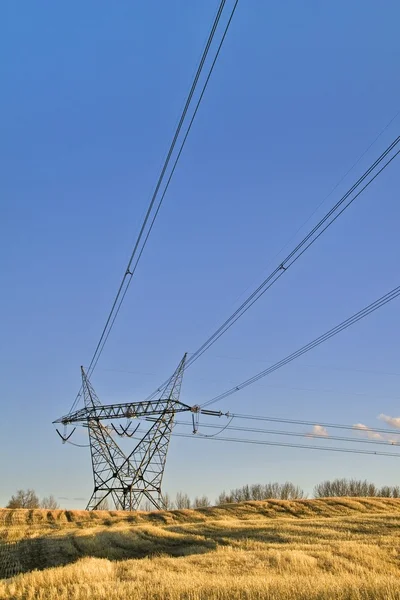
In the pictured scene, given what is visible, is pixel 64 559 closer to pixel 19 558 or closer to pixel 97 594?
pixel 19 558

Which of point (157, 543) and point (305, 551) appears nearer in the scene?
point (305, 551)

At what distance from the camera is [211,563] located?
1917cm

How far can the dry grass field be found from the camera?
13.0 metres

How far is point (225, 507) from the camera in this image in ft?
190

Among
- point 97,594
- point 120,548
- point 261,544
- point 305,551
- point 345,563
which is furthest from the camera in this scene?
point 120,548

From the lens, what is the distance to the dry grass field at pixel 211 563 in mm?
13039

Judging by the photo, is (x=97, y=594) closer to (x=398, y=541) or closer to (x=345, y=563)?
(x=345, y=563)

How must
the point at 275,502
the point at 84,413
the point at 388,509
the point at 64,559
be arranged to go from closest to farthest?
the point at 64,559 < the point at 388,509 < the point at 275,502 < the point at 84,413

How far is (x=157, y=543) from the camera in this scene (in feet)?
98.2

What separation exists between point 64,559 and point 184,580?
11.7 m

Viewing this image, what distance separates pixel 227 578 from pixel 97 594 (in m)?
4.15

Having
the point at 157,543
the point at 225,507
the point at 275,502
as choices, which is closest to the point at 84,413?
the point at 225,507

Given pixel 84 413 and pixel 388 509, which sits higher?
pixel 84 413

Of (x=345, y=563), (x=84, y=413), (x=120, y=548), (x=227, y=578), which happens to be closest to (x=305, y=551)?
(x=345, y=563)
